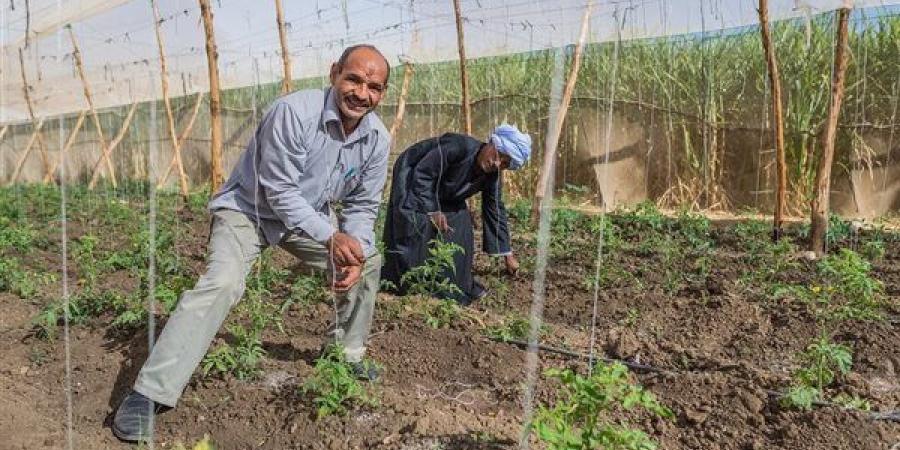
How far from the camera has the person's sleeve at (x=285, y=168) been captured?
265 cm

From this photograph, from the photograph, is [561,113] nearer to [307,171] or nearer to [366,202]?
[366,202]

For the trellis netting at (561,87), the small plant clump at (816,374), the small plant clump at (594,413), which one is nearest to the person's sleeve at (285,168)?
the small plant clump at (594,413)

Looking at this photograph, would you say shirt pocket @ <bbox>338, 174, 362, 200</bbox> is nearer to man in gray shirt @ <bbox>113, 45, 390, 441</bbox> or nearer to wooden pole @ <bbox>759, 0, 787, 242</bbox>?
man in gray shirt @ <bbox>113, 45, 390, 441</bbox>

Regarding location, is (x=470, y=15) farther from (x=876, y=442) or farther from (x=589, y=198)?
(x=876, y=442)

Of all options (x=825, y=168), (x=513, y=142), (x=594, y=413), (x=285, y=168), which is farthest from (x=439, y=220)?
(x=825, y=168)

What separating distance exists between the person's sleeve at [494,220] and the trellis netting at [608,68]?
2875 millimetres

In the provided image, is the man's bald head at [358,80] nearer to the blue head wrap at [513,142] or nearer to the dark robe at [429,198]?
the blue head wrap at [513,142]

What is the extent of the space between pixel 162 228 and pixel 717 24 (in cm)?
556

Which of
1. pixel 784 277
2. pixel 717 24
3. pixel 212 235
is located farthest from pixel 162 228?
pixel 717 24

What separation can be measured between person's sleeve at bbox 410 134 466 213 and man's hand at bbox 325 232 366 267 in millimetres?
1582

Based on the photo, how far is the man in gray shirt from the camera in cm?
256

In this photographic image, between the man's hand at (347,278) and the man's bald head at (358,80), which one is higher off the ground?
the man's bald head at (358,80)

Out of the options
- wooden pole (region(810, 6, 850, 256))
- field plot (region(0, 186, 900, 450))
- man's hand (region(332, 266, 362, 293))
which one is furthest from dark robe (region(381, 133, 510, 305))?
wooden pole (region(810, 6, 850, 256))

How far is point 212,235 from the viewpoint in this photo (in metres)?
2.75
